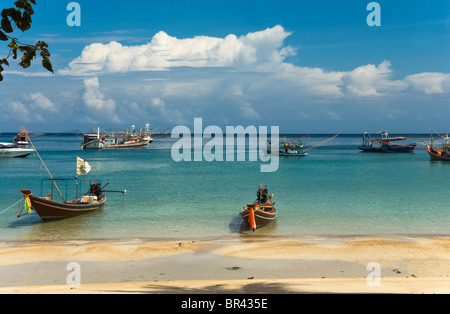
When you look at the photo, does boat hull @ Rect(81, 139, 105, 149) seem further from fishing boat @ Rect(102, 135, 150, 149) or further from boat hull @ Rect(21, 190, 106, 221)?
boat hull @ Rect(21, 190, 106, 221)

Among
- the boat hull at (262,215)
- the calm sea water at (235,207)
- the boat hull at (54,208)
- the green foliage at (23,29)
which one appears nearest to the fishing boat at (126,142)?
the calm sea water at (235,207)

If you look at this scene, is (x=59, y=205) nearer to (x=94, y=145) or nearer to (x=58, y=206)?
(x=58, y=206)

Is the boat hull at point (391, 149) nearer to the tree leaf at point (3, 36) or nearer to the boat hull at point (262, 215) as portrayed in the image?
the boat hull at point (262, 215)

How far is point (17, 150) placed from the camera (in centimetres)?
6731

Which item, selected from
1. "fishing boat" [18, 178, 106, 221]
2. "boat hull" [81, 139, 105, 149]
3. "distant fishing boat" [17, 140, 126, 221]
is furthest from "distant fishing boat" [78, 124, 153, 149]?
"fishing boat" [18, 178, 106, 221]

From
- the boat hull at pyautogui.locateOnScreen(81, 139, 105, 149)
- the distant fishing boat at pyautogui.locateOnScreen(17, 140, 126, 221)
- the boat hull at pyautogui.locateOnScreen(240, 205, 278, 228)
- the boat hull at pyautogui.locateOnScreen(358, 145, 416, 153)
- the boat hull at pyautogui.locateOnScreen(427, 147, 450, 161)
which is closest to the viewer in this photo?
the boat hull at pyautogui.locateOnScreen(240, 205, 278, 228)

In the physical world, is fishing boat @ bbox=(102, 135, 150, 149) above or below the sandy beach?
above

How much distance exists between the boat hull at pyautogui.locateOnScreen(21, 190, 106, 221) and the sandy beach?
3291 mm

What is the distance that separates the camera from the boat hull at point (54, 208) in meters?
20.5

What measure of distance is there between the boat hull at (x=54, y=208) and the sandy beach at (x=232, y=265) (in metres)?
3.29

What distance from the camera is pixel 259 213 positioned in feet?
64.4

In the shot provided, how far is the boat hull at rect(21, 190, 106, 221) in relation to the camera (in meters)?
20.5

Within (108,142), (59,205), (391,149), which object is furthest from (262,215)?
(108,142)
